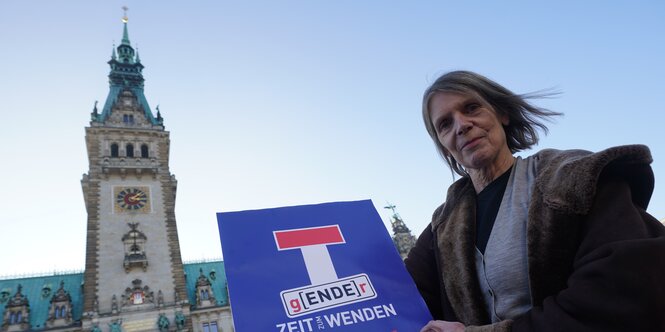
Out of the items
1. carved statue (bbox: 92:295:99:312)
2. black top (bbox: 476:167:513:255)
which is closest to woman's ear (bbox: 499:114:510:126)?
black top (bbox: 476:167:513:255)

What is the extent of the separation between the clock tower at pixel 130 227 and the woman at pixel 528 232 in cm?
2778

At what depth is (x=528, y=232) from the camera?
1.96 metres

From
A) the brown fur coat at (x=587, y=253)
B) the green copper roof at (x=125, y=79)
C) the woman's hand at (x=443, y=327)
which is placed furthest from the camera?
the green copper roof at (x=125, y=79)

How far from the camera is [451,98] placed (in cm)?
263

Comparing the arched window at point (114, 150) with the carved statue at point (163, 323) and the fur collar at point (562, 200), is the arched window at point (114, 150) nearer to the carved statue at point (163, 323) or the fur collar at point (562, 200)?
the carved statue at point (163, 323)

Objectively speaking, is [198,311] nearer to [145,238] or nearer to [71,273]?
[145,238]

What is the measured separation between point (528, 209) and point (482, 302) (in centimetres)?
62

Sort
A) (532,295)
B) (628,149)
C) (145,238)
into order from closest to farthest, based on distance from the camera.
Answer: (628,149) < (532,295) < (145,238)

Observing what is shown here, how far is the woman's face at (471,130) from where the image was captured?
2.50 metres

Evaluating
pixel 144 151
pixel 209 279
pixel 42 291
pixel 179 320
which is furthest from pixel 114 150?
pixel 179 320

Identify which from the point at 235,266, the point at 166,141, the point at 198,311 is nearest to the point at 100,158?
the point at 166,141

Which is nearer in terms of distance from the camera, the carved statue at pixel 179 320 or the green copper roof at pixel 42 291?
the carved statue at pixel 179 320

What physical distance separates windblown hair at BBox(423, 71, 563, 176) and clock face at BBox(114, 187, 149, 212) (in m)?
30.8

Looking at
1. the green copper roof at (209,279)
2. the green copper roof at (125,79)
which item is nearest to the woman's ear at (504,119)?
the green copper roof at (209,279)
